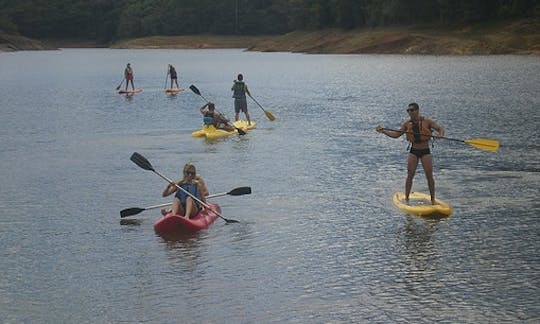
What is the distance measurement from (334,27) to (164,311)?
476 ft

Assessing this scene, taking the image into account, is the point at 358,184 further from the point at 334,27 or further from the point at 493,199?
the point at 334,27

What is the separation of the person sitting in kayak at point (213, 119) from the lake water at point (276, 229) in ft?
3.09

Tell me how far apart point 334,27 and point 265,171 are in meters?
132

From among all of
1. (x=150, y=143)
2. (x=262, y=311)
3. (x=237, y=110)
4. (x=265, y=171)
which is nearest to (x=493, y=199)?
(x=265, y=171)

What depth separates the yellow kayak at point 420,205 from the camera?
1998 cm

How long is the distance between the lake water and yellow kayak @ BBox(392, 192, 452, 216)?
312 mm

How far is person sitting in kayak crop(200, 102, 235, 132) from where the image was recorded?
34719 mm

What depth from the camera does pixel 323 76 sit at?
3228 inches

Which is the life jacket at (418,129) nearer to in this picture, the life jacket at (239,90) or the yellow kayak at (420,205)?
the yellow kayak at (420,205)

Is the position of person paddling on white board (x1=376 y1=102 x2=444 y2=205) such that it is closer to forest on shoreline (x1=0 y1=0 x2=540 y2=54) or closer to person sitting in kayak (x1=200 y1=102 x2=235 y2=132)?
person sitting in kayak (x1=200 y1=102 x2=235 y2=132)

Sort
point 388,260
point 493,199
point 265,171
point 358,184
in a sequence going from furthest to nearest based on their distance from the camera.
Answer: point 265,171 < point 358,184 < point 493,199 < point 388,260

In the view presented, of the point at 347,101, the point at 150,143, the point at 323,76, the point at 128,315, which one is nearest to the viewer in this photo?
the point at 128,315

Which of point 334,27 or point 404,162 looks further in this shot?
point 334,27

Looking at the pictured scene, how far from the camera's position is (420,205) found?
20.5 metres
